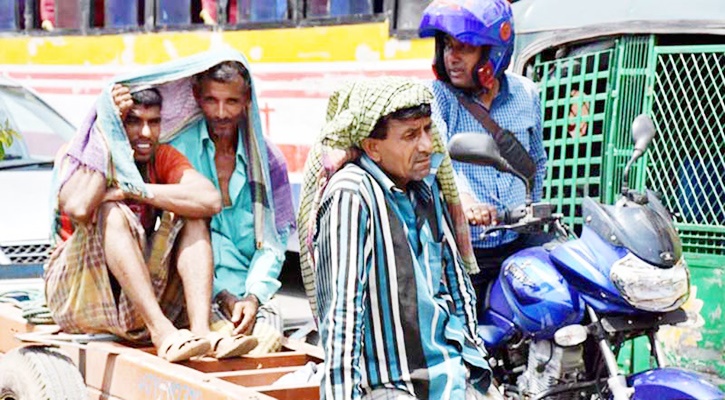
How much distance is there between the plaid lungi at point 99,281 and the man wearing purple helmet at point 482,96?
1112 millimetres

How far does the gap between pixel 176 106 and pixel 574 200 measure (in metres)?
2.46

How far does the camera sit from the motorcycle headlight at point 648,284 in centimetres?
410

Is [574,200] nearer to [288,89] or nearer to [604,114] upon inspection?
[604,114]

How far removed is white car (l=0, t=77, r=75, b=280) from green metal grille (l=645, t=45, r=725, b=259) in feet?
10.6

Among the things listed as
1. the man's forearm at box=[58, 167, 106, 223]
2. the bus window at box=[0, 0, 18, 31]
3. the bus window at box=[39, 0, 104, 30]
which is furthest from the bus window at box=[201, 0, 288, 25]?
the man's forearm at box=[58, 167, 106, 223]

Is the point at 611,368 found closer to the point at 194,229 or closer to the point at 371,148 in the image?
the point at 371,148

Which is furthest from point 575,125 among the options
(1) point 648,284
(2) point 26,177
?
(2) point 26,177

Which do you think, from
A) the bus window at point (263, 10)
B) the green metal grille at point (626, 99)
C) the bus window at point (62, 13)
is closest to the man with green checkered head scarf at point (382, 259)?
Answer: the green metal grille at point (626, 99)

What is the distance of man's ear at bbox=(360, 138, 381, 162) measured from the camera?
3.44 metres

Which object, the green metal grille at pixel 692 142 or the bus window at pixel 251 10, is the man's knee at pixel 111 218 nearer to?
the green metal grille at pixel 692 142

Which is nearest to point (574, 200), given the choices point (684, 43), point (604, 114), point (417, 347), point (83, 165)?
point (604, 114)

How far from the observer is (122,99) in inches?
189

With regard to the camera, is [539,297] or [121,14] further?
[121,14]

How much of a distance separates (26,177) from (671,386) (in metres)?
4.81
